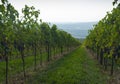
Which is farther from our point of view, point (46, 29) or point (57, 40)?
point (57, 40)

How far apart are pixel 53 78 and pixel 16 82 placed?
182 inches

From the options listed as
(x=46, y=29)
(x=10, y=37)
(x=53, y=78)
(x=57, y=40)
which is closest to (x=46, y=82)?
(x=53, y=78)

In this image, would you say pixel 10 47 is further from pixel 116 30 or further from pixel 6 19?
pixel 116 30

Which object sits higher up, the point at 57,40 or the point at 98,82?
the point at 57,40

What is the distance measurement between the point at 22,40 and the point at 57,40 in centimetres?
3652

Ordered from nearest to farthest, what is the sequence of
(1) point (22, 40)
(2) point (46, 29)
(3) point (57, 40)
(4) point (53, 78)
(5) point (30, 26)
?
(4) point (53, 78) < (1) point (22, 40) < (5) point (30, 26) < (2) point (46, 29) < (3) point (57, 40)

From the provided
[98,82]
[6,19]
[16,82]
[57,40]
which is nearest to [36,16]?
[6,19]

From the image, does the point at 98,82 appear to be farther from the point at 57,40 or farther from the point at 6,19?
the point at 57,40

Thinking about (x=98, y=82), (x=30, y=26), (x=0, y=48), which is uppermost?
(x=30, y=26)

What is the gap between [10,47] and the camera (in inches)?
1010

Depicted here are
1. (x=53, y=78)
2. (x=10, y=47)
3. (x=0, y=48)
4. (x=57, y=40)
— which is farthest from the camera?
(x=57, y=40)

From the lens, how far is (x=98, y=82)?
2895 cm

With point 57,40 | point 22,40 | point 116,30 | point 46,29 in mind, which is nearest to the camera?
point 116,30

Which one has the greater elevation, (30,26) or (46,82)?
(30,26)
